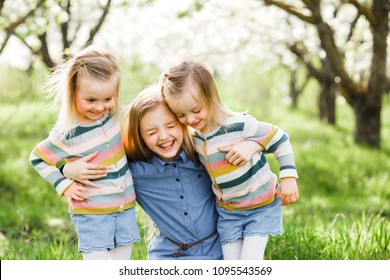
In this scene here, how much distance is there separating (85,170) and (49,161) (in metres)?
0.20

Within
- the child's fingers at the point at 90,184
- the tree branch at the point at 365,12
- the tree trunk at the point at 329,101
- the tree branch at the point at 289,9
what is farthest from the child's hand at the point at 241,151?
the tree trunk at the point at 329,101

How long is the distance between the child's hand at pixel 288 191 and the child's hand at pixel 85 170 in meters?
0.91

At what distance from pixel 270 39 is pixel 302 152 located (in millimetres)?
3803

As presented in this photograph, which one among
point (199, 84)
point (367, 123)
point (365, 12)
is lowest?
point (367, 123)

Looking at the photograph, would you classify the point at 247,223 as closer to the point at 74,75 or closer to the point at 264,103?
the point at 74,75

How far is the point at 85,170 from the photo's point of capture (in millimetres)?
2758

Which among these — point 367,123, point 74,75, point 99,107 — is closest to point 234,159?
point 99,107

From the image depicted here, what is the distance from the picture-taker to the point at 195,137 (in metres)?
2.95

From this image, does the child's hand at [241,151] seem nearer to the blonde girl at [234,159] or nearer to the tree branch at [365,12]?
the blonde girl at [234,159]

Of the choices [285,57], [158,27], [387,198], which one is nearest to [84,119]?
[387,198]

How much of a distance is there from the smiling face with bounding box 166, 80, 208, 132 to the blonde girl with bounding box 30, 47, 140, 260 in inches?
12.0

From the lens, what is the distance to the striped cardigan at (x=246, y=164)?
2.88 metres

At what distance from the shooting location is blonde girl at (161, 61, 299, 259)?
2.79m

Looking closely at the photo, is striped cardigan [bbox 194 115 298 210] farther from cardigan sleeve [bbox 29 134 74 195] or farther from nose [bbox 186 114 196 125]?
cardigan sleeve [bbox 29 134 74 195]
